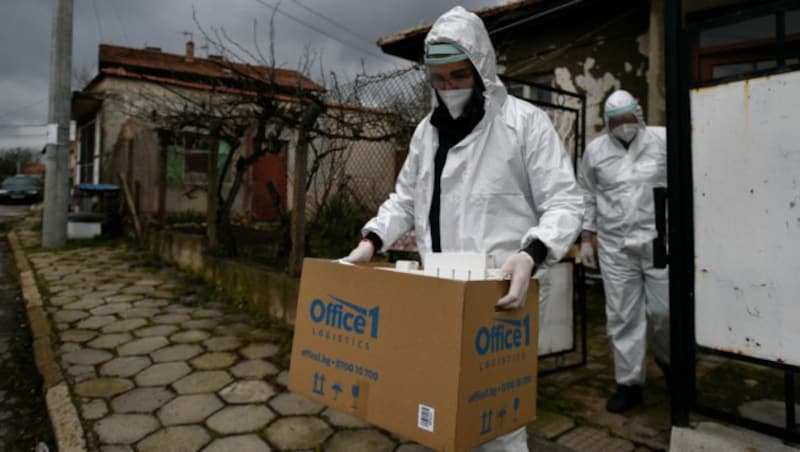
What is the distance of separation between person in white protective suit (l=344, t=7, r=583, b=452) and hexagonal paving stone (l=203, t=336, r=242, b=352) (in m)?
2.53

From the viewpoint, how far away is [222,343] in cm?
403

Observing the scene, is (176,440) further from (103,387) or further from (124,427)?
(103,387)

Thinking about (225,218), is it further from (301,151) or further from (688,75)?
(688,75)

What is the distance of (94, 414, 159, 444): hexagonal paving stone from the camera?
8.46ft

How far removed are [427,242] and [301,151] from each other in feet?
9.54

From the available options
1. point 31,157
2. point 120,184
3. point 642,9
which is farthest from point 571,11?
point 31,157

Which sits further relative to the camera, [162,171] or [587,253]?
[162,171]

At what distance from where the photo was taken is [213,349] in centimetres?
389

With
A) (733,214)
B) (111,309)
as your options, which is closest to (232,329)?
(111,309)

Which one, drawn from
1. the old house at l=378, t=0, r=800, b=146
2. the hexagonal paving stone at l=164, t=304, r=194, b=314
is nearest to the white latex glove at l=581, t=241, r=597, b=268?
the old house at l=378, t=0, r=800, b=146

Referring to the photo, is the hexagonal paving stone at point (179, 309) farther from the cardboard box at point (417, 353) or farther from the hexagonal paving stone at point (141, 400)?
the cardboard box at point (417, 353)

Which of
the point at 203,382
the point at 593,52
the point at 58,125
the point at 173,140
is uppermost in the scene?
the point at 593,52

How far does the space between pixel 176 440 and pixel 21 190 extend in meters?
29.0

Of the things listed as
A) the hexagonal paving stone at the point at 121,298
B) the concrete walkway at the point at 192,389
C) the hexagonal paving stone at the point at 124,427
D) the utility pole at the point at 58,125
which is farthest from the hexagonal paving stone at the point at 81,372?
the utility pole at the point at 58,125
